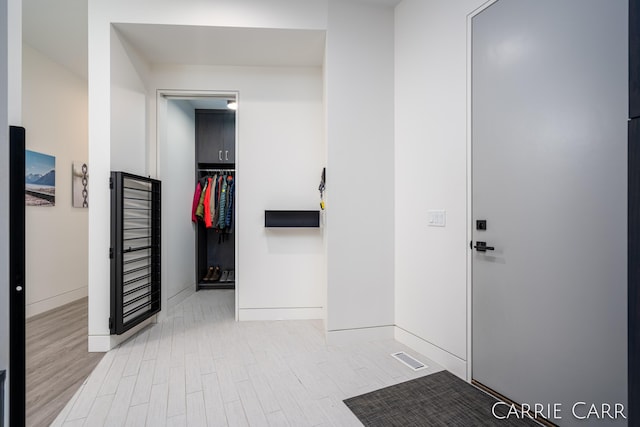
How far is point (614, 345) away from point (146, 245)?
3.35 meters

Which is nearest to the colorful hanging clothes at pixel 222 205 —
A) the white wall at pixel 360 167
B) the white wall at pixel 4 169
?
the white wall at pixel 360 167

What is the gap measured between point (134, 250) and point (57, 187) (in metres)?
1.88

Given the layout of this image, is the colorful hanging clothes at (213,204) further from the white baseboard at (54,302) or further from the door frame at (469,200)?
the door frame at (469,200)

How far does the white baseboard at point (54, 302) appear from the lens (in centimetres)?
322

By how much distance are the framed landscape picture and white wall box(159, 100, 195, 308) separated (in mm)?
1293

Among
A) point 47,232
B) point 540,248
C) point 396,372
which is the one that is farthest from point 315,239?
point 47,232

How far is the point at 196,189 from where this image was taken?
4.11 m

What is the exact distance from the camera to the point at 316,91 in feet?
10.5

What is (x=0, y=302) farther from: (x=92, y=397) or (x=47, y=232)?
(x=47, y=232)

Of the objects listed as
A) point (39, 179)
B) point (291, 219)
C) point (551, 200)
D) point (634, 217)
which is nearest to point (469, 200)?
point (551, 200)

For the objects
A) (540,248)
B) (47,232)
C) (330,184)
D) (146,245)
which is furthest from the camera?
(47,232)

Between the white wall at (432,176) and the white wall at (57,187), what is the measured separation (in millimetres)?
3773

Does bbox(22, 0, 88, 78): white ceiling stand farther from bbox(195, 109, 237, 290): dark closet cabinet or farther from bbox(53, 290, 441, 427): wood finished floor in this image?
bbox(53, 290, 441, 427): wood finished floor

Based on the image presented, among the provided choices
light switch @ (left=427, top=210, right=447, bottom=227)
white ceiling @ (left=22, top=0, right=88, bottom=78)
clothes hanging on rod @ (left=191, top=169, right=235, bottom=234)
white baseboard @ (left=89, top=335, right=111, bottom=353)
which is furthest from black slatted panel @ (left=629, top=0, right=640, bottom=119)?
clothes hanging on rod @ (left=191, top=169, right=235, bottom=234)
